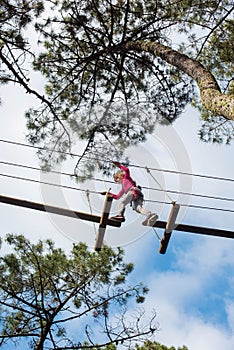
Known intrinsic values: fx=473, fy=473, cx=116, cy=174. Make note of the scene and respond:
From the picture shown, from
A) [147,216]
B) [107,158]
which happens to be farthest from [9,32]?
[147,216]

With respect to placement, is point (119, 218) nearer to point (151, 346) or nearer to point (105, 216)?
point (105, 216)

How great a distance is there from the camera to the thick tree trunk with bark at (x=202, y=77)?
430cm

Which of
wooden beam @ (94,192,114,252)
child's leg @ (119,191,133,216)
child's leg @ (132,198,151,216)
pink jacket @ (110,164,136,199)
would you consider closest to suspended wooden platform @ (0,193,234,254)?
wooden beam @ (94,192,114,252)

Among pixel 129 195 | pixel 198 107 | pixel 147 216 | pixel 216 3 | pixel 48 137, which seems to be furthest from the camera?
pixel 198 107

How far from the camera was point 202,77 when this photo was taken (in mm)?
5074

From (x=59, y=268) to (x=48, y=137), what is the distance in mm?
2197

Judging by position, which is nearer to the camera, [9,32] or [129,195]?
[129,195]

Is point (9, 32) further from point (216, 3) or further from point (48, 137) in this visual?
point (216, 3)

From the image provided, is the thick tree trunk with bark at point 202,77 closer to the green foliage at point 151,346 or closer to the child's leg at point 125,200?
the child's leg at point 125,200

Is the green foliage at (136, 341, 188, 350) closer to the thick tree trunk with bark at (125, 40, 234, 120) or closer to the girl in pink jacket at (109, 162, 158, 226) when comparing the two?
the girl in pink jacket at (109, 162, 158, 226)

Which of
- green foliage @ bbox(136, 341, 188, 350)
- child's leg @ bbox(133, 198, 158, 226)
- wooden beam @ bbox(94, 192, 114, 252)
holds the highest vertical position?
child's leg @ bbox(133, 198, 158, 226)

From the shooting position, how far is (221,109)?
4.32 metres

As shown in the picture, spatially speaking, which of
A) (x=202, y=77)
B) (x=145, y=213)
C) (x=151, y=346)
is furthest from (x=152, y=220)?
(x=151, y=346)

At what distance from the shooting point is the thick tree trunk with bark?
14.1ft
